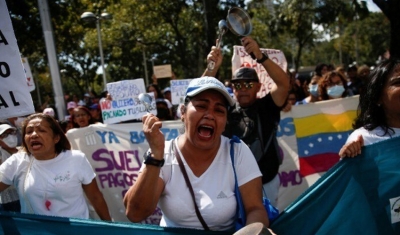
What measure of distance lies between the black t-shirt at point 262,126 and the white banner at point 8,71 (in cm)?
152

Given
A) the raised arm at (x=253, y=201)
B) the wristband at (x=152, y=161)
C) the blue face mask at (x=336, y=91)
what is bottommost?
the blue face mask at (x=336, y=91)

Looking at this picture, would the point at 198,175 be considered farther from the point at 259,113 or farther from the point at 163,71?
the point at 163,71

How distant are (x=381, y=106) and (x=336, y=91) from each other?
11.1 ft

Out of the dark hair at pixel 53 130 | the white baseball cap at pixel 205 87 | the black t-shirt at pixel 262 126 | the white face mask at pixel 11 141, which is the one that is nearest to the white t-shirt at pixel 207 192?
the white baseball cap at pixel 205 87

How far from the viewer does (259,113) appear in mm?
3396

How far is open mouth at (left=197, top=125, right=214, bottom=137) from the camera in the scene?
1987 millimetres

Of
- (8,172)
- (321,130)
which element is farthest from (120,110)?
(8,172)

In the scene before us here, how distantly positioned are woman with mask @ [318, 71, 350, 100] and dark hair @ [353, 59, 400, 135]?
332 cm

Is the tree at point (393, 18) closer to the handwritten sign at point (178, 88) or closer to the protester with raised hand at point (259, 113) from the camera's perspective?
the handwritten sign at point (178, 88)

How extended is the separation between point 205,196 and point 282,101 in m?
1.55

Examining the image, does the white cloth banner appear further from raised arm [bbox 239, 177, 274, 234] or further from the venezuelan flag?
raised arm [bbox 239, 177, 274, 234]

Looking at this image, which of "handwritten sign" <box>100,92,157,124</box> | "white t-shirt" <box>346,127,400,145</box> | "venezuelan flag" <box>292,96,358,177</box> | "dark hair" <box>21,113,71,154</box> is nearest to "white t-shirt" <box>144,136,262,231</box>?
"white t-shirt" <box>346,127,400,145</box>

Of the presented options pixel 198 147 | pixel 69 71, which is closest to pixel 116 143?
pixel 198 147

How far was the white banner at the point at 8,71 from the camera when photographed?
2.57 metres
